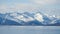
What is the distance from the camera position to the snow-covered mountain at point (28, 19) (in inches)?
69.2

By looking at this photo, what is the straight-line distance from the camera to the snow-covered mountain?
69.2 inches

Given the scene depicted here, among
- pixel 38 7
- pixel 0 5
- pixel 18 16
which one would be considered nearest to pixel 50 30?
pixel 38 7

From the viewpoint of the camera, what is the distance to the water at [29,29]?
1.74 meters

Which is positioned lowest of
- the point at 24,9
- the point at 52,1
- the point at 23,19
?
the point at 23,19

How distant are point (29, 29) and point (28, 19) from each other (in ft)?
0.45

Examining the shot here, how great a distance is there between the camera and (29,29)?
1743 mm

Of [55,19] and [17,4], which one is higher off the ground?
[17,4]

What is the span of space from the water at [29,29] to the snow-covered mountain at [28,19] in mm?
55

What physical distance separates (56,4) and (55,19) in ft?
0.67

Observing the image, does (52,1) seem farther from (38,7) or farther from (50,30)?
(50,30)

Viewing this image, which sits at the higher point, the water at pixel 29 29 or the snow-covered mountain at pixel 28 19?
the snow-covered mountain at pixel 28 19

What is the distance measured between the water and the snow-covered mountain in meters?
0.05

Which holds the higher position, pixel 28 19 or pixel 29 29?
pixel 28 19

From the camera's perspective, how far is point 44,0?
178 cm
